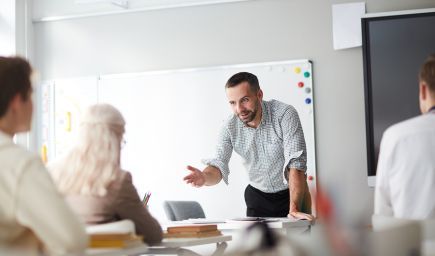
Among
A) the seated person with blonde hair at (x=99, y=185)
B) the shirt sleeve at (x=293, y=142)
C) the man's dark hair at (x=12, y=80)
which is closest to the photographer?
the man's dark hair at (x=12, y=80)

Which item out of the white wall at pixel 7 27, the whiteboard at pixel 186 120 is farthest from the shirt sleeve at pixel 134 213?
the white wall at pixel 7 27

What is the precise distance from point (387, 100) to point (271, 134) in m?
1.38

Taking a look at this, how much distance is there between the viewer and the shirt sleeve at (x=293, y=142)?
5.12 metres

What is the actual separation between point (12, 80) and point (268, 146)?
299cm

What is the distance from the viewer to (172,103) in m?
7.02

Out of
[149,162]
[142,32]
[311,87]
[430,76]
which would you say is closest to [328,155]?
[311,87]

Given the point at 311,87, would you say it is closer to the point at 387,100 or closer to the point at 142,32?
the point at 387,100

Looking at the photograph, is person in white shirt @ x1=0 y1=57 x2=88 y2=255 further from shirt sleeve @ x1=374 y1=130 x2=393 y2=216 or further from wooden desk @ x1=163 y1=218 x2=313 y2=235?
wooden desk @ x1=163 y1=218 x2=313 y2=235

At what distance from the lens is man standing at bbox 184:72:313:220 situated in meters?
5.20

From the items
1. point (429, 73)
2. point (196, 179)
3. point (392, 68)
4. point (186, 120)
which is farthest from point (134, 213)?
→ point (186, 120)

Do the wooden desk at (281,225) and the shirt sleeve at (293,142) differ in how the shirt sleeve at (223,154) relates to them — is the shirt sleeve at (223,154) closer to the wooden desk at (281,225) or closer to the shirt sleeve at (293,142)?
the shirt sleeve at (293,142)

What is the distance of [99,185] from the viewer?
10.7ft

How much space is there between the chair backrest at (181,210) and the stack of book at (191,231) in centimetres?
212

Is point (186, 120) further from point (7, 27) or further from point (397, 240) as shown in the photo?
point (397, 240)
